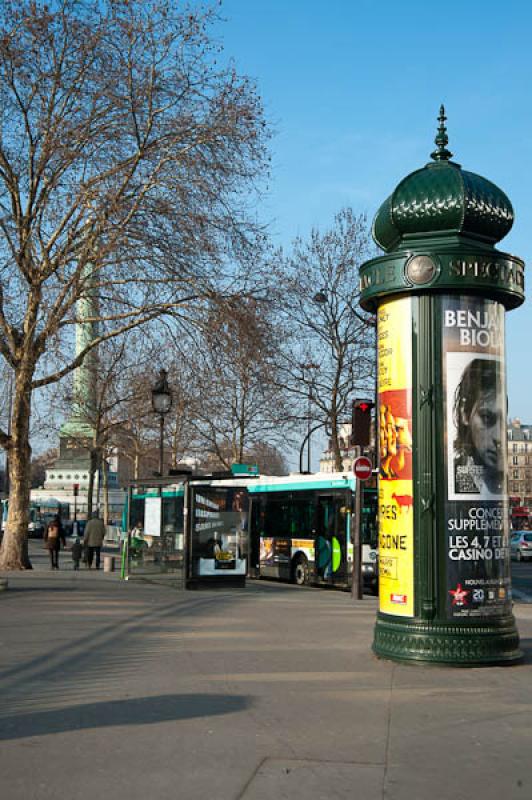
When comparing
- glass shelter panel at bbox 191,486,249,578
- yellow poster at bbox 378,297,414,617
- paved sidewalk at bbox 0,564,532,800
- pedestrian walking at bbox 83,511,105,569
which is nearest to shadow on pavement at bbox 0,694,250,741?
paved sidewalk at bbox 0,564,532,800

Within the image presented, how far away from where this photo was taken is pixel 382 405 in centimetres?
1077

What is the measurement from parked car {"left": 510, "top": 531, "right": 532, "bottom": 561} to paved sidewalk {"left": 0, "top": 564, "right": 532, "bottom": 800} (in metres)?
36.0

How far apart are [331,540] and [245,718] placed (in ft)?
54.8

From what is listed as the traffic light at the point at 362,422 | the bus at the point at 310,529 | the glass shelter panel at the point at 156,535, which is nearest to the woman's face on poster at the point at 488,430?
the traffic light at the point at 362,422

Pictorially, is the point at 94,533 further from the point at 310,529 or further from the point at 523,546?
the point at 523,546

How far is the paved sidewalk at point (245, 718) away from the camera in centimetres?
581

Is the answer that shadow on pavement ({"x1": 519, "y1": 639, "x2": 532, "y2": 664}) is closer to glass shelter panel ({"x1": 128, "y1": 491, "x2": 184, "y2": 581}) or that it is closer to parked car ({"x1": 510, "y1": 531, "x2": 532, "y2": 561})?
glass shelter panel ({"x1": 128, "y1": 491, "x2": 184, "y2": 581})

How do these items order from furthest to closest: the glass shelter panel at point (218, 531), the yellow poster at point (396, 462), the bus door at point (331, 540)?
the bus door at point (331, 540) < the glass shelter panel at point (218, 531) < the yellow poster at point (396, 462)

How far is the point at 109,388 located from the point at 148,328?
2110cm

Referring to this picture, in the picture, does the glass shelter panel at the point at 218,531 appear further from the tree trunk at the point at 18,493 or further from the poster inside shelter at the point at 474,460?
the poster inside shelter at the point at 474,460

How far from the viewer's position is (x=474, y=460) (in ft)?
33.6

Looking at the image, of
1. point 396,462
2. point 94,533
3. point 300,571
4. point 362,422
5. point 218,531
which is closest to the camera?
point 396,462

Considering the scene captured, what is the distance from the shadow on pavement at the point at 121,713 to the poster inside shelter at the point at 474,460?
117 inches

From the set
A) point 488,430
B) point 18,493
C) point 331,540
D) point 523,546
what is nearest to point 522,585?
point 331,540
